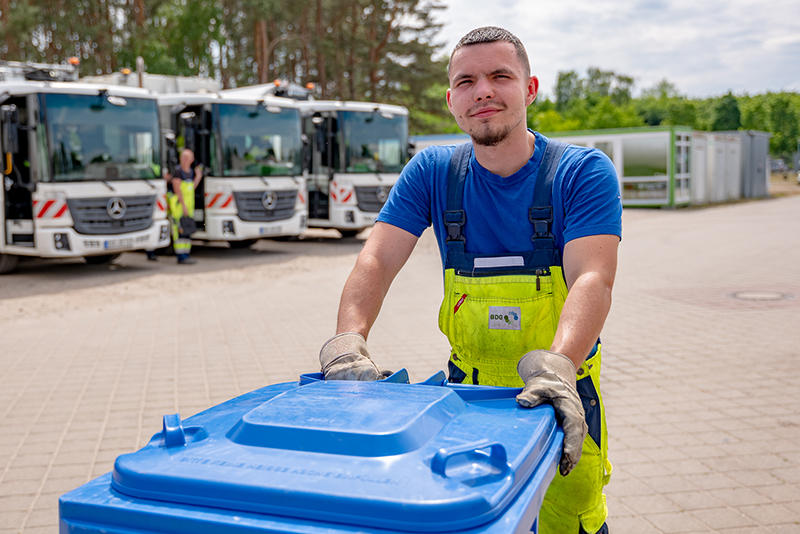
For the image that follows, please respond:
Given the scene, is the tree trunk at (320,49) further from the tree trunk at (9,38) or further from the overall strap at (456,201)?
the overall strap at (456,201)

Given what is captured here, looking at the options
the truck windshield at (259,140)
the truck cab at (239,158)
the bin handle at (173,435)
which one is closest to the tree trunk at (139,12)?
the truck cab at (239,158)

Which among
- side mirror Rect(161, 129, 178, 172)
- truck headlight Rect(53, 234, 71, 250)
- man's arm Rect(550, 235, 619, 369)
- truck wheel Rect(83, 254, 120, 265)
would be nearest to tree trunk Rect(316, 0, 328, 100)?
side mirror Rect(161, 129, 178, 172)

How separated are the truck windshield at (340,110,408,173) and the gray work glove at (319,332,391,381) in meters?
14.7

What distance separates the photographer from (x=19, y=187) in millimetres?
11758

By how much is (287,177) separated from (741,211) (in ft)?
62.2

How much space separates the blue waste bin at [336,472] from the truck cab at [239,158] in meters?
13.1

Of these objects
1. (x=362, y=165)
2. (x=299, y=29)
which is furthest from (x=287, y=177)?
(x=299, y=29)

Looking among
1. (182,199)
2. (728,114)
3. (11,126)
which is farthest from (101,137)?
(728,114)

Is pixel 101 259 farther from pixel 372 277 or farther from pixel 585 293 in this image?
pixel 585 293

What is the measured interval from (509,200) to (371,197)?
14611mm

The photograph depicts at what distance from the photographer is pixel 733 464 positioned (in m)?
4.11

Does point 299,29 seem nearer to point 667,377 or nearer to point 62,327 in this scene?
point 62,327

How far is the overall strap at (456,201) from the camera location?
93.1 inches

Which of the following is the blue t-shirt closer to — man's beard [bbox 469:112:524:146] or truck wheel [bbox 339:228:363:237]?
man's beard [bbox 469:112:524:146]
